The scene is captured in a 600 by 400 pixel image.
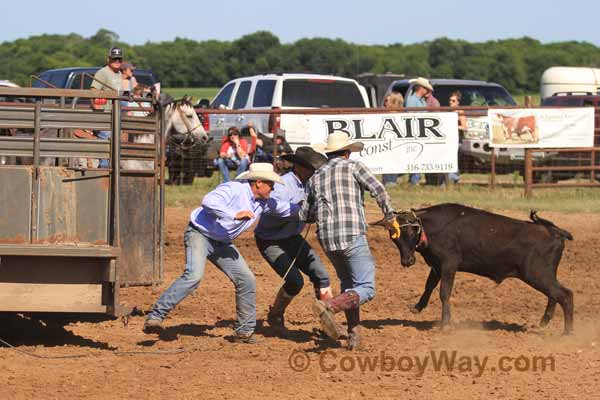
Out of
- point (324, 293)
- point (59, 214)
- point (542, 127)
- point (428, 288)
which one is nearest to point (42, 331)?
point (59, 214)

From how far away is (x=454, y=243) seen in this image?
10023mm

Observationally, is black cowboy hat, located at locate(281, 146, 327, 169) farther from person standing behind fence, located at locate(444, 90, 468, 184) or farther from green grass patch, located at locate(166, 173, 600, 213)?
person standing behind fence, located at locate(444, 90, 468, 184)

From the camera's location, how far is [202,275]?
9.11 metres

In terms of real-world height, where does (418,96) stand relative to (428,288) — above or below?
above

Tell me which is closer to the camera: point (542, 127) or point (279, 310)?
point (279, 310)

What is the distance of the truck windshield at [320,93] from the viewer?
20109 mm

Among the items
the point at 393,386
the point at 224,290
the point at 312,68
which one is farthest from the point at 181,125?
the point at 312,68

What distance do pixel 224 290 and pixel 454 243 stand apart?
3201 millimetres

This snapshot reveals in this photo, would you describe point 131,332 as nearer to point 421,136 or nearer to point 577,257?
point 577,257

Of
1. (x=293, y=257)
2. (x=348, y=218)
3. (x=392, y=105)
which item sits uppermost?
(x=392, y=105)

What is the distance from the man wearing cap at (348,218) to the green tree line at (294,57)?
4743 cm

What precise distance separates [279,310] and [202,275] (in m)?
1.05

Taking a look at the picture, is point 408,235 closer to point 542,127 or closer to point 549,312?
point 549,312

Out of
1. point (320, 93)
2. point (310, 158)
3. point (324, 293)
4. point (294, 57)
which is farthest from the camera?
point (294, 57)
